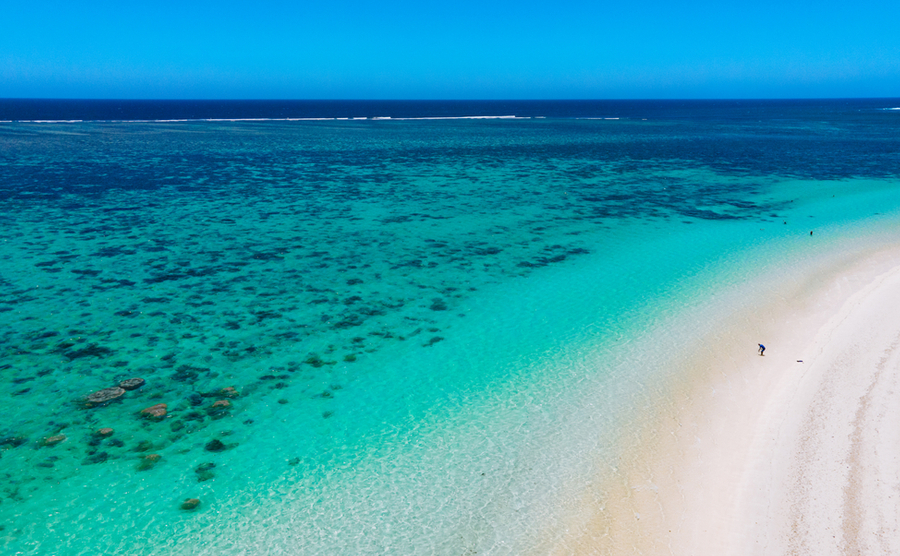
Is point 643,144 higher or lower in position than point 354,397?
higher

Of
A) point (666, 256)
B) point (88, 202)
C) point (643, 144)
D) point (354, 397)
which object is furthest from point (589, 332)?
point (643, 144)

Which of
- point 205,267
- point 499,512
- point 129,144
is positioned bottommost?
point 499,512

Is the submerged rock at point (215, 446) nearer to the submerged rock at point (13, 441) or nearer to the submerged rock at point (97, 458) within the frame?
the submerged rock at point (97, 458)

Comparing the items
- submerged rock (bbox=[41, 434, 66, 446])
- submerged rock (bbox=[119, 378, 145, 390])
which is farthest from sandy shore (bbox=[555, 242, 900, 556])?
submerged rock (bbox=[119, 378, 145, 390])

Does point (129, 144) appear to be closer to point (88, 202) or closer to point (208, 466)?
point (88, 202)

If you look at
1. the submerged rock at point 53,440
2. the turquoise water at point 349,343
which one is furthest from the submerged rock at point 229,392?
the submerged rock at point 53,440
